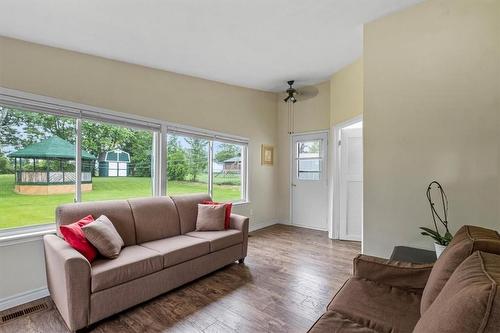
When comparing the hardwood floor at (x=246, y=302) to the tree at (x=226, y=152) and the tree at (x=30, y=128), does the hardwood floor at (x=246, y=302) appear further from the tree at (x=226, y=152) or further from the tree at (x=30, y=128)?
the tree at (x=226, y=152)

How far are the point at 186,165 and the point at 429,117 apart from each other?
3172 millimetres

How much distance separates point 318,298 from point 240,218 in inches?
52.9

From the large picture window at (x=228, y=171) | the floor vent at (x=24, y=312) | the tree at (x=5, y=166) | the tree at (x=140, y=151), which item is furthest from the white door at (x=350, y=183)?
the tree at (x=5, y=166)

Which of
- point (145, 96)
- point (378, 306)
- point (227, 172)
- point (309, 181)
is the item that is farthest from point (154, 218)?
point (309, 181)

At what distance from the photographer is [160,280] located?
2287mm

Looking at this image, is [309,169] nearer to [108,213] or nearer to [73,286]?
[108,213]

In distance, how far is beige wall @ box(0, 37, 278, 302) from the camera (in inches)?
90.7

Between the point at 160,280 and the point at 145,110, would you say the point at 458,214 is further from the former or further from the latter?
the point at 145,110

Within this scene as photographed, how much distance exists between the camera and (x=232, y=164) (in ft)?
15.5

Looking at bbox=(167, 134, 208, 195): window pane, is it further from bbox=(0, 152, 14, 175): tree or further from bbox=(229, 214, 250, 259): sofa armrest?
bbox=(0, 152, 14, 175): tree

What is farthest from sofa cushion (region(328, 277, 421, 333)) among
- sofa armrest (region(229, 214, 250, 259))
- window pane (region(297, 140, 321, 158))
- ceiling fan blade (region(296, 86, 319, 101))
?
ceiling fan blade (region(296, 86, 319, 101))

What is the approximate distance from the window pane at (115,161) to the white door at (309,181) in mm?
2981

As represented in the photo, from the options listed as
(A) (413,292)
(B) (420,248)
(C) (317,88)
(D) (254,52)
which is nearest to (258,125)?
(C) (317,88)

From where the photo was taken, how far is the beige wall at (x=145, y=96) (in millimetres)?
2303
